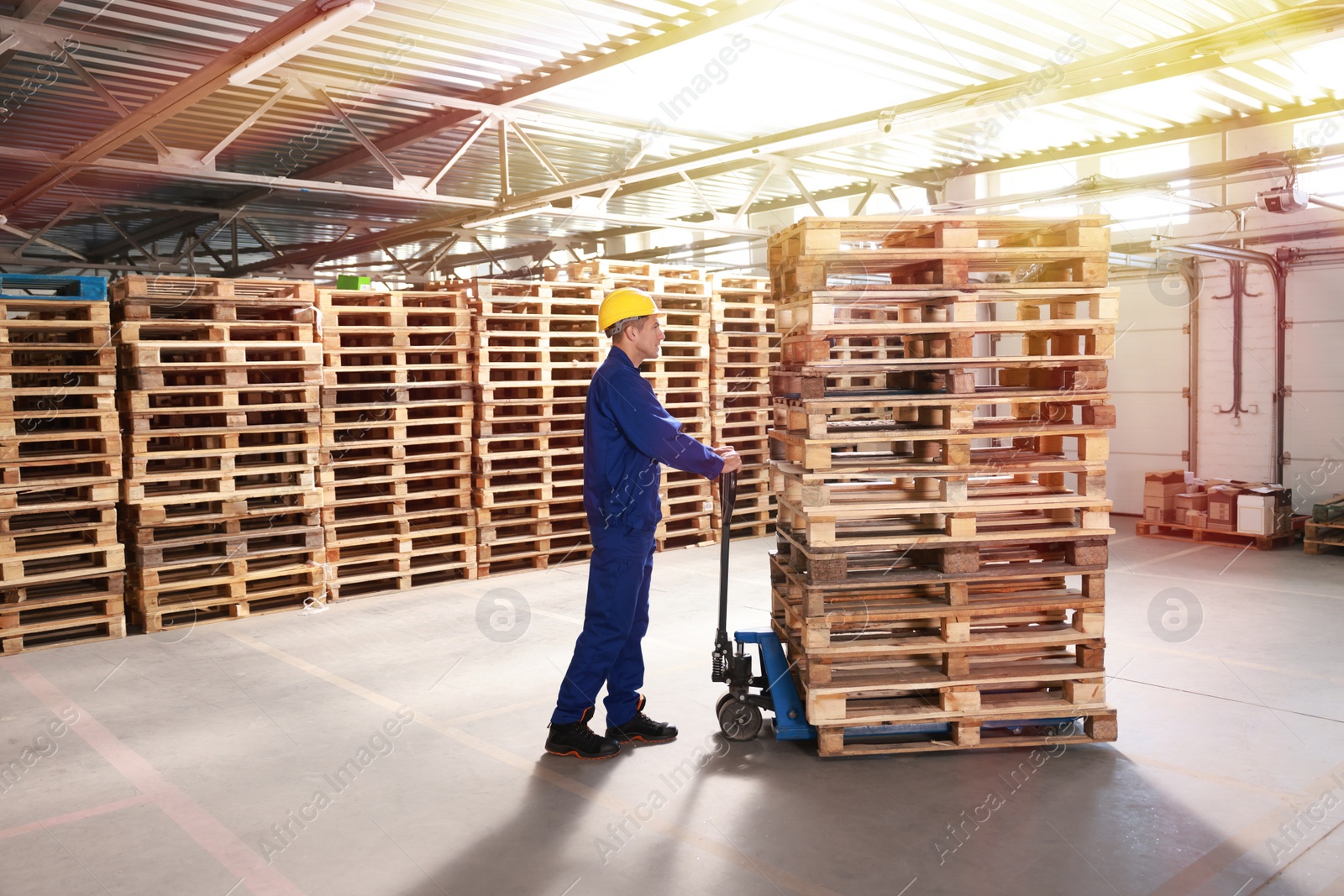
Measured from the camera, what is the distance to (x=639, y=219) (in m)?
14.6

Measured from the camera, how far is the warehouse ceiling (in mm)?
7156

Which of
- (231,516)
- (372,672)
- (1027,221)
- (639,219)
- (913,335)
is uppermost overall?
(639,219)

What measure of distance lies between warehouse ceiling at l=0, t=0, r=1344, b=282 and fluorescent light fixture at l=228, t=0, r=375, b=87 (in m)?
0.02

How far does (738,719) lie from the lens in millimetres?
5320

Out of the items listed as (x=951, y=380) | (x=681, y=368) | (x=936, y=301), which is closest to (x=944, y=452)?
(x=951, y=380)

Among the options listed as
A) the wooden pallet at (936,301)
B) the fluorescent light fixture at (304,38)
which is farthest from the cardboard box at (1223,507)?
the fluorescent light fixture at (304,38)

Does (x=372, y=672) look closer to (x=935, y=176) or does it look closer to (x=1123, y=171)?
(x=935, y=176)

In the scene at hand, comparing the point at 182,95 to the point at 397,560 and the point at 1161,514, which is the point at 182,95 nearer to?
the point at 397,560

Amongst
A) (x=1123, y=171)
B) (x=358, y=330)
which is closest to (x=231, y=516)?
(x=358, y=330)

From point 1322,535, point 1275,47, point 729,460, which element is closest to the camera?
point 729,460

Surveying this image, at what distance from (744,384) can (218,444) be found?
6.53 meters

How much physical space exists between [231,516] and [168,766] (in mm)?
3849

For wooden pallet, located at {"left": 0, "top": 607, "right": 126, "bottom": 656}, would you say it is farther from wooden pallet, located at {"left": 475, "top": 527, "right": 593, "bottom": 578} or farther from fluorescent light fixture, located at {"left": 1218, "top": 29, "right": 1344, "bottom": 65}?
Result: fluorescent light fixture, located at {"left": 1218, "top": 29, "right": 1344, "bottom": 65}

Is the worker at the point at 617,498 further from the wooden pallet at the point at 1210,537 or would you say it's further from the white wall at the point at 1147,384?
the white wall at the point at 1147,384
